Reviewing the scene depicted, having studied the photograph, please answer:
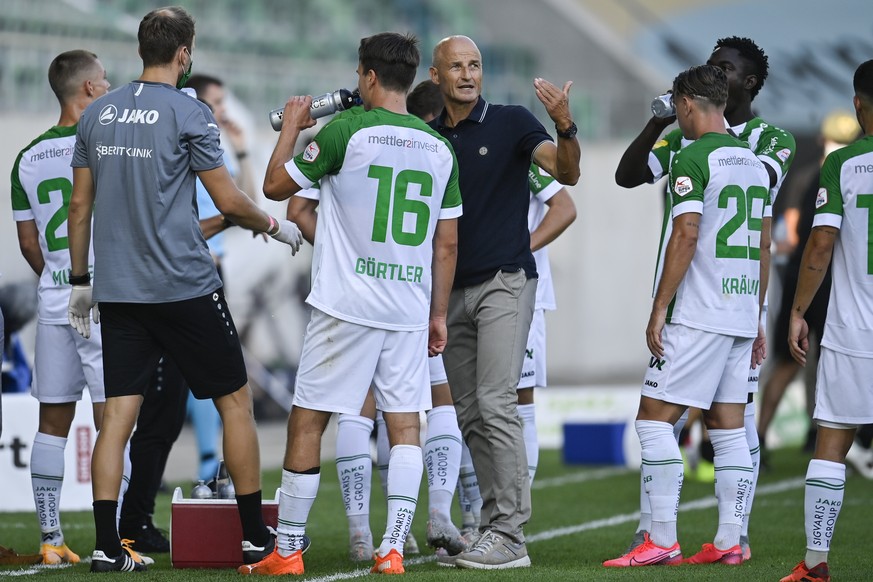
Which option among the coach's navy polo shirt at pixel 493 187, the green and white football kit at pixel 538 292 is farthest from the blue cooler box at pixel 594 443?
the coach's navy polo shirt at pixel 493 187

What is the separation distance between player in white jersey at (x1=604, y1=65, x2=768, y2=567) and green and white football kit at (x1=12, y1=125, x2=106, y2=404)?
7.91 feet

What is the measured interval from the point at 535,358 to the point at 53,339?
241 cm

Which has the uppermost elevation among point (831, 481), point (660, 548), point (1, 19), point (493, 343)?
point (1, 19)

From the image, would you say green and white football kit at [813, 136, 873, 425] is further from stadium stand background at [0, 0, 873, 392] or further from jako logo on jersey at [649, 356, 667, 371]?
stadium stand background at [0, 0, 873, 392]

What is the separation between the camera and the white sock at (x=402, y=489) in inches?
193

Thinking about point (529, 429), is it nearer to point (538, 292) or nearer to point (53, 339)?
point (538, 292)

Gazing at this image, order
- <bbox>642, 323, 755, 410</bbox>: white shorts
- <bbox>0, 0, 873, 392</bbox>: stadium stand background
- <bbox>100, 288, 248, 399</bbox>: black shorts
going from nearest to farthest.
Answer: <bbox>100, 288, 248, 399</bbox>: black shorts
<bbox>642, 323, 755, 410</bbox>: white shorts
<bbox>0, 0, 873, 392</bbox>: stadium stand background

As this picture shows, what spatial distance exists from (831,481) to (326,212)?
2.20 m

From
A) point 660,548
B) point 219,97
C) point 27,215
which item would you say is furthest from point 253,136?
point 660,548

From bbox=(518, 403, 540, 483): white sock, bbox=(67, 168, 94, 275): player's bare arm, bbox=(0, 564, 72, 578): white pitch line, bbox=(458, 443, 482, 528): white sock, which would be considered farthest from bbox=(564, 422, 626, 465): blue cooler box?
→ bbox=(67, 168, 94, 275): player's bare arm

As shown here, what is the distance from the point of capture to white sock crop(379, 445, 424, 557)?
489 cm

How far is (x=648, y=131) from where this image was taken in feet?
17.9

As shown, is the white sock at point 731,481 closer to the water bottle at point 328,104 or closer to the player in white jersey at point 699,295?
the player in white jersey at point 699,295

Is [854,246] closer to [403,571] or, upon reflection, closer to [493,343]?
[493,343]
